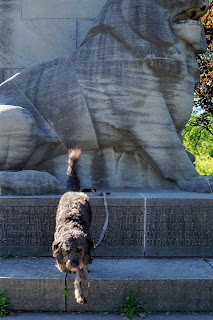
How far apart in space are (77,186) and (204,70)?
7763 mm

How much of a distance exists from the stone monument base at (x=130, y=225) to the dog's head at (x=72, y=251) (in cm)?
133

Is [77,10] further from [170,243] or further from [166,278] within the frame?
[166,278]

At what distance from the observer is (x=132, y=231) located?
405cm

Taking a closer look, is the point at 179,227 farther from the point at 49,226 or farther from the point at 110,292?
the point at 49,226

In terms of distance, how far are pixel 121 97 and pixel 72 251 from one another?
96.3 inches

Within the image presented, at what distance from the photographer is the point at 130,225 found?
13.3 feet

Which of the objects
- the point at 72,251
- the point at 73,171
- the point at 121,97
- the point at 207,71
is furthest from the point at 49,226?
the point at 207,71

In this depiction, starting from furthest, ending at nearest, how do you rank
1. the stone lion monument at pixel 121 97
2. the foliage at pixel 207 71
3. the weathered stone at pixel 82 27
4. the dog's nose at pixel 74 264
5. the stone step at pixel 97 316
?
the foliage at pixel 207 71, the weathered stone at pixel 82 27, the stone lion monument at pixel 121 97, the stone step at pixel 97 316, the dog's nose at pixel 74 264

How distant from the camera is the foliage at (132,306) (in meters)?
3.10

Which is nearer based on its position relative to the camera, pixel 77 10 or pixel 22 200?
pixel 22 200

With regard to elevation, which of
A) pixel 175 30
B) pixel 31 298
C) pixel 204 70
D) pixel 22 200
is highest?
pixel 175 30

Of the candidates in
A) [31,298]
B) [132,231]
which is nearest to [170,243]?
[132,231]

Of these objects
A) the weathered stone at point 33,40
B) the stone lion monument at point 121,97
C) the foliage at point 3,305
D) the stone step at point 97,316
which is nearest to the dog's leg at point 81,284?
the stone step at point 97,316

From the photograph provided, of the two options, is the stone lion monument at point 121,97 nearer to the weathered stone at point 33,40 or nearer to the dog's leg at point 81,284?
the weathered stone at point 33,40
